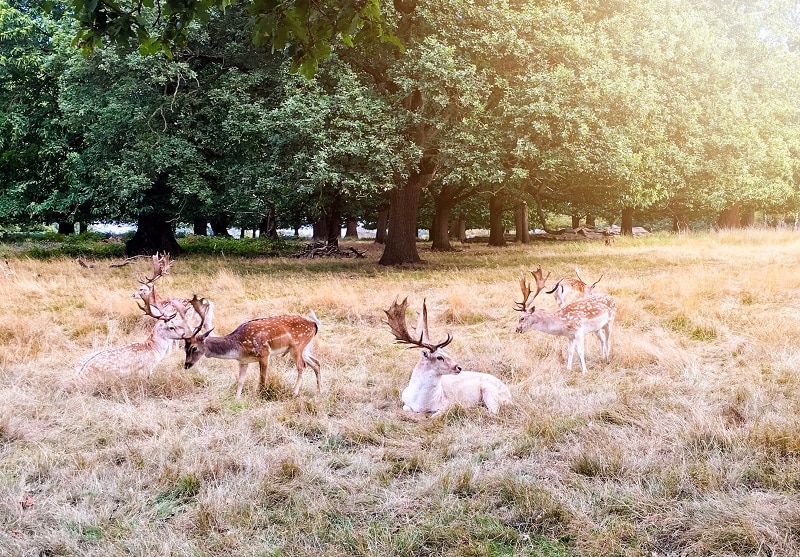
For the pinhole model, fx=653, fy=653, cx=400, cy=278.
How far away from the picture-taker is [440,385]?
18.0 feet

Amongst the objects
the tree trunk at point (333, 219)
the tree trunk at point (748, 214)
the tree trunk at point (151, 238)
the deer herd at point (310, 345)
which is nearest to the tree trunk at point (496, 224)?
the tree trunk at point (333, 219)

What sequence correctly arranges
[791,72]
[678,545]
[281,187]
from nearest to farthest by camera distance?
[678,545]
[281,187]
[791,72]

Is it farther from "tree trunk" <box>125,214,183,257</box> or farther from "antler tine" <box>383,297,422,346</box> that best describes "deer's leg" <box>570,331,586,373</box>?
"tree trunk" <box>125,214,183,257</box>

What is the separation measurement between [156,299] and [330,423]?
4.61 m

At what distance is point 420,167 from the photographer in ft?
58.1

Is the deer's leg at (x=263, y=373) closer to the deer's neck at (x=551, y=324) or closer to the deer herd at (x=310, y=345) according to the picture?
the deer herd at (x=310, y=345)

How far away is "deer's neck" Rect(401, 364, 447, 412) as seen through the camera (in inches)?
214

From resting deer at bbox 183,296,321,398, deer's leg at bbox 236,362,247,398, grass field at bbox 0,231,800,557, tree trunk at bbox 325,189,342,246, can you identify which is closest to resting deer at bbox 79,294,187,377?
grass field at bbox 0,231,800,557

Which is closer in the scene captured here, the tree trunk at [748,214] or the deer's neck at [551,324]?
the deer's neck at [551,324]

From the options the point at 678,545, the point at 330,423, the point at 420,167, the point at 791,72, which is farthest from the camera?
the point at 791,72

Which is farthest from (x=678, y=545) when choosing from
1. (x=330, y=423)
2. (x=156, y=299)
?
(x=156, y=299)

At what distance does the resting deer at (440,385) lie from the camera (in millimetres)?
5414

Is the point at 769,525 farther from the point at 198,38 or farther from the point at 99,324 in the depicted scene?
the point at 198,38

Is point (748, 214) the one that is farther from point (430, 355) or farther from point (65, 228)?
point (65, 228)
